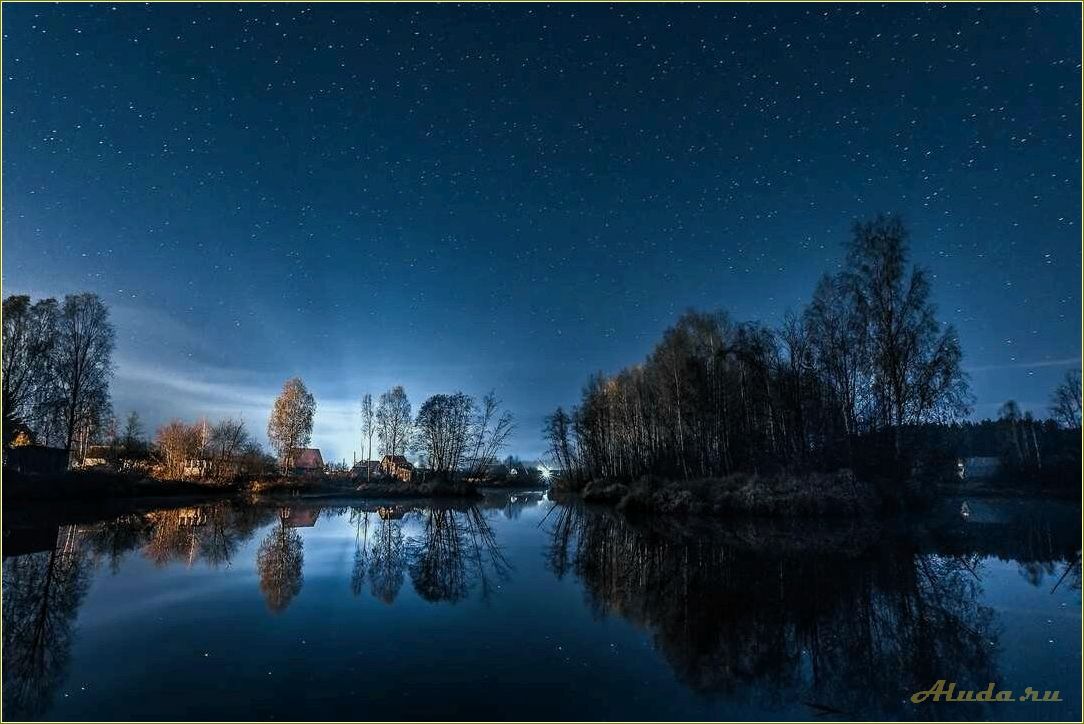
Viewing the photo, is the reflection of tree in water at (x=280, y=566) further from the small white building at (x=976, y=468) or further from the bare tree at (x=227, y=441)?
the bare tree at (x=227, y=441)

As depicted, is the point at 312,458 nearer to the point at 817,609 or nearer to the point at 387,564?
the point at 387,564

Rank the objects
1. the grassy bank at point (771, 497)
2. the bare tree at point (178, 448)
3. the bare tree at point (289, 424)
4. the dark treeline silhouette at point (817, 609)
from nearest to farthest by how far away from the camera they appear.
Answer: the dark treeline silhouette at point (817, 609)
the grassy bank at point (771, 497)
the bare tree at point (178, 448)
the bare tree at point (289, 424)

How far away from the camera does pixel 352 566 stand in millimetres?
12695

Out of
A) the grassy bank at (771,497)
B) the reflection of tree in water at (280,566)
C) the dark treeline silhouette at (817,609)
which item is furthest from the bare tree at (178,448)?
the dark treeline silhouette at (817,609)

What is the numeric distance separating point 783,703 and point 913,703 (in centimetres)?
133

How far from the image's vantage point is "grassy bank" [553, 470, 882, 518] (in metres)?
21.8

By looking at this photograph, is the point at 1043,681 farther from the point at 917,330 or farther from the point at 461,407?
the point at 461,407

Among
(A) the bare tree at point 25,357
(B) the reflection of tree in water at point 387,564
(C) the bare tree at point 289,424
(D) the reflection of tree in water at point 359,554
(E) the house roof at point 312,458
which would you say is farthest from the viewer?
(E) the house roof at point 312,458

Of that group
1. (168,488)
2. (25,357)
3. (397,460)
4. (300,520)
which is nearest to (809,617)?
(300,520)

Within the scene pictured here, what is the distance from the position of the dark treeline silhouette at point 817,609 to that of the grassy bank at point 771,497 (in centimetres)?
597

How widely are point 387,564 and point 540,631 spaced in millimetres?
6947

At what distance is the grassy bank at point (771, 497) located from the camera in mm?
21812

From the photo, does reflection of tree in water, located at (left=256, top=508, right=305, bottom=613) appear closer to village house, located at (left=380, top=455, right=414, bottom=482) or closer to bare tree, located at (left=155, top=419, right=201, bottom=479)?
bare tree, located at (left=155, top=419, right=201, bottom=479)

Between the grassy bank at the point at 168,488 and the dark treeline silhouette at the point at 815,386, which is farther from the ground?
the dark treeline silhouette at the point at 815,386
